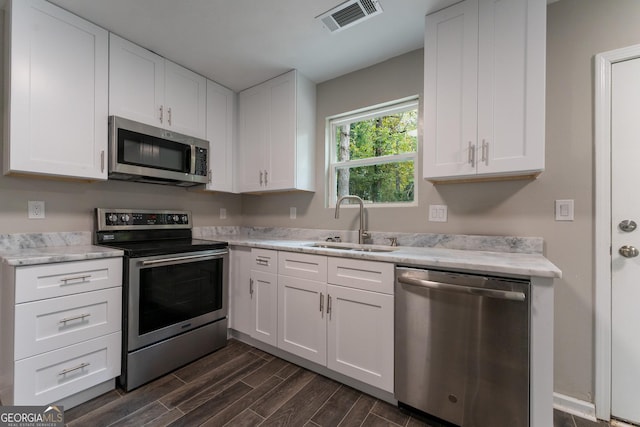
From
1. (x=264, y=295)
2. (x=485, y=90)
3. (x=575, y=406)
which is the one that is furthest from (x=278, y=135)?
(x=575, y=406)

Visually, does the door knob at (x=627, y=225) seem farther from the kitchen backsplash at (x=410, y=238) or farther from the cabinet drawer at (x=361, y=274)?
the cabinet drawer at (x=361, y=274)

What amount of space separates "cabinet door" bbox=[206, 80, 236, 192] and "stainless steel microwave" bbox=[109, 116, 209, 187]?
0.12m

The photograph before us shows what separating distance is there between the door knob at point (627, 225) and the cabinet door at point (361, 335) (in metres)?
1.32

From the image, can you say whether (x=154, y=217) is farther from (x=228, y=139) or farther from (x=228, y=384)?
(x=228, y=384)

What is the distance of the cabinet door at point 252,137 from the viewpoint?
2.75 meters

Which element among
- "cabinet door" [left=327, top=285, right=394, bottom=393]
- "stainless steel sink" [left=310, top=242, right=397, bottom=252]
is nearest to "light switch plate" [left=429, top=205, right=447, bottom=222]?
"stainless steel sink" [left=310, top=242, right=397, bottom=252]

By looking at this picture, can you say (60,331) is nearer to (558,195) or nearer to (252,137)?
(252,137)

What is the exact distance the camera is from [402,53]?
223cm

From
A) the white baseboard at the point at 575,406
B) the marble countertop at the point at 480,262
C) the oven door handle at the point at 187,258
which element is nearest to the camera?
the marble countertop at the point at 480,262

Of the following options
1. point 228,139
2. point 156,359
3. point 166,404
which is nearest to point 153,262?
point 156,359

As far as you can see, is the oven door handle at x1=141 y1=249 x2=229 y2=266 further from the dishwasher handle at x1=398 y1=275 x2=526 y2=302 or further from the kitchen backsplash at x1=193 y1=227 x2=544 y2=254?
the dishwasher handle at x1=398 y1=275 x2=526 y2=302

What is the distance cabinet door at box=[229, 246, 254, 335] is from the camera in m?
2.35

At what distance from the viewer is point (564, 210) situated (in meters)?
1.65

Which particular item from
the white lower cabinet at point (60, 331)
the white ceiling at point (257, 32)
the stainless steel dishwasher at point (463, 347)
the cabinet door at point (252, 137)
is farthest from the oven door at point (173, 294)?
the white ceiling at point (257, 32)
